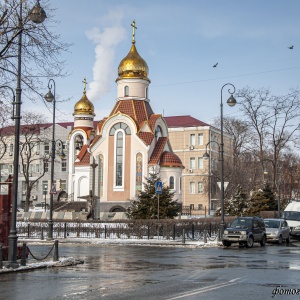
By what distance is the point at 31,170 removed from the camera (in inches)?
3656

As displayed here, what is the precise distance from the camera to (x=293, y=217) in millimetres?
36500

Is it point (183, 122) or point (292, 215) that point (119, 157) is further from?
point (183, 122)

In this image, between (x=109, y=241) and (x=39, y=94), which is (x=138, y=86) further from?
(x=39, y=94)

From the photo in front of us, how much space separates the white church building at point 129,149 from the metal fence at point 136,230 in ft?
70.6

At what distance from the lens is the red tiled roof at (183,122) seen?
286 feet

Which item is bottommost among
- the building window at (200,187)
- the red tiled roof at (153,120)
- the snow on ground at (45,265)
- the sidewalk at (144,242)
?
the snow on ground at (45,265)

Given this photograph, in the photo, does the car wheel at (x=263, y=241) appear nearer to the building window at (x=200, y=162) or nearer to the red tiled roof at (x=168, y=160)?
the red tiled roof at (x=168, y=160)

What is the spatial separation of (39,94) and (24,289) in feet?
30.5

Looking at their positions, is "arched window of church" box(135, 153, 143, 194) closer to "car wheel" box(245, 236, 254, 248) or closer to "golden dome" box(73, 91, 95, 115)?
"golden dome" box(73, 91, 95, 115)

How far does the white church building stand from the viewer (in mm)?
58812


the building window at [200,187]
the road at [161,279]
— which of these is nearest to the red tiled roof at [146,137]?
the building window at [200,187]

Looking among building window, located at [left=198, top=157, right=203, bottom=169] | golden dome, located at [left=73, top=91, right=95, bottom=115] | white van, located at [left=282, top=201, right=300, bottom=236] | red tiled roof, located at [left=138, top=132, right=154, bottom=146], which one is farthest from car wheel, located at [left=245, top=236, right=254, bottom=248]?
building window, located at [left=198, top=157, right=203, bottom=169]

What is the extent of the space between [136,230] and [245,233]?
8.93m

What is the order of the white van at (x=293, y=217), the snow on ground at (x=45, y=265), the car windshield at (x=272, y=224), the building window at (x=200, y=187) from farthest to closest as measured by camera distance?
the building window at (x=200, y=187), the white van at (x=293, y=217), the car windshield at (x=272, y=224), the snow on ground at (x=45, y=265)
